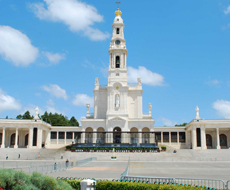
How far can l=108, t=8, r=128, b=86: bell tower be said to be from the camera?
76562 mm

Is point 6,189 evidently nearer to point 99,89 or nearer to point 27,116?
point 99,89

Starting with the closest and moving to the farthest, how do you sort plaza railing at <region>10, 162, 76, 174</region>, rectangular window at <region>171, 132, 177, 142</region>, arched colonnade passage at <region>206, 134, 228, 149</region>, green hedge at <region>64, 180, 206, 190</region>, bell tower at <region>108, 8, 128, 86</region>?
green hedge at <region>64, 180, 206, 190</region>, plaza railing at <region>10, 162, 76, 174</region>, arched colonnade passage at <region>206, 134, 228, 149</region>, bell tower at <region>108, 8, 128, 86</region>, rectangular window at <region>171, 132, 177, 142</region>

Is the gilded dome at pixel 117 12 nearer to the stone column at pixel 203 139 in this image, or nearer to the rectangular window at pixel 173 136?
the rectangular window at pixel 173 136

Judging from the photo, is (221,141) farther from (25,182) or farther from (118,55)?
(25,182)

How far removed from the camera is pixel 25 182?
1288 centimetres

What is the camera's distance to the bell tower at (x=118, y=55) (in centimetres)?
7656

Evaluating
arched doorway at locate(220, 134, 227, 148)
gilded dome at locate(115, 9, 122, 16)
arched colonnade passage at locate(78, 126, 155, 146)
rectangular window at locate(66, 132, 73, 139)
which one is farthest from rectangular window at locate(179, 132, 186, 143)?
gilded dome at locate(115, 9, 122, 16)

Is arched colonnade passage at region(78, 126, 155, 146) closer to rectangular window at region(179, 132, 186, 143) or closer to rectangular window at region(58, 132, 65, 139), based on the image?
rectangular window at region(58, 132, 65, 139)

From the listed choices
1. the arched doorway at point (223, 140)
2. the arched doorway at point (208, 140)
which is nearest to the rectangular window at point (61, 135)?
the arched doorway at point (208, 140)

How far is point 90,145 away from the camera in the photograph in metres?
61.2

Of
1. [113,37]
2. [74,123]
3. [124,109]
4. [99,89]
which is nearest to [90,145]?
[124,109]

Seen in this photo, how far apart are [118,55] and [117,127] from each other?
1994cm

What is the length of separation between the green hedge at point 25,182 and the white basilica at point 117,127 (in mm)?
52676

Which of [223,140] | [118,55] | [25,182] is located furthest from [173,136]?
[25,182]
